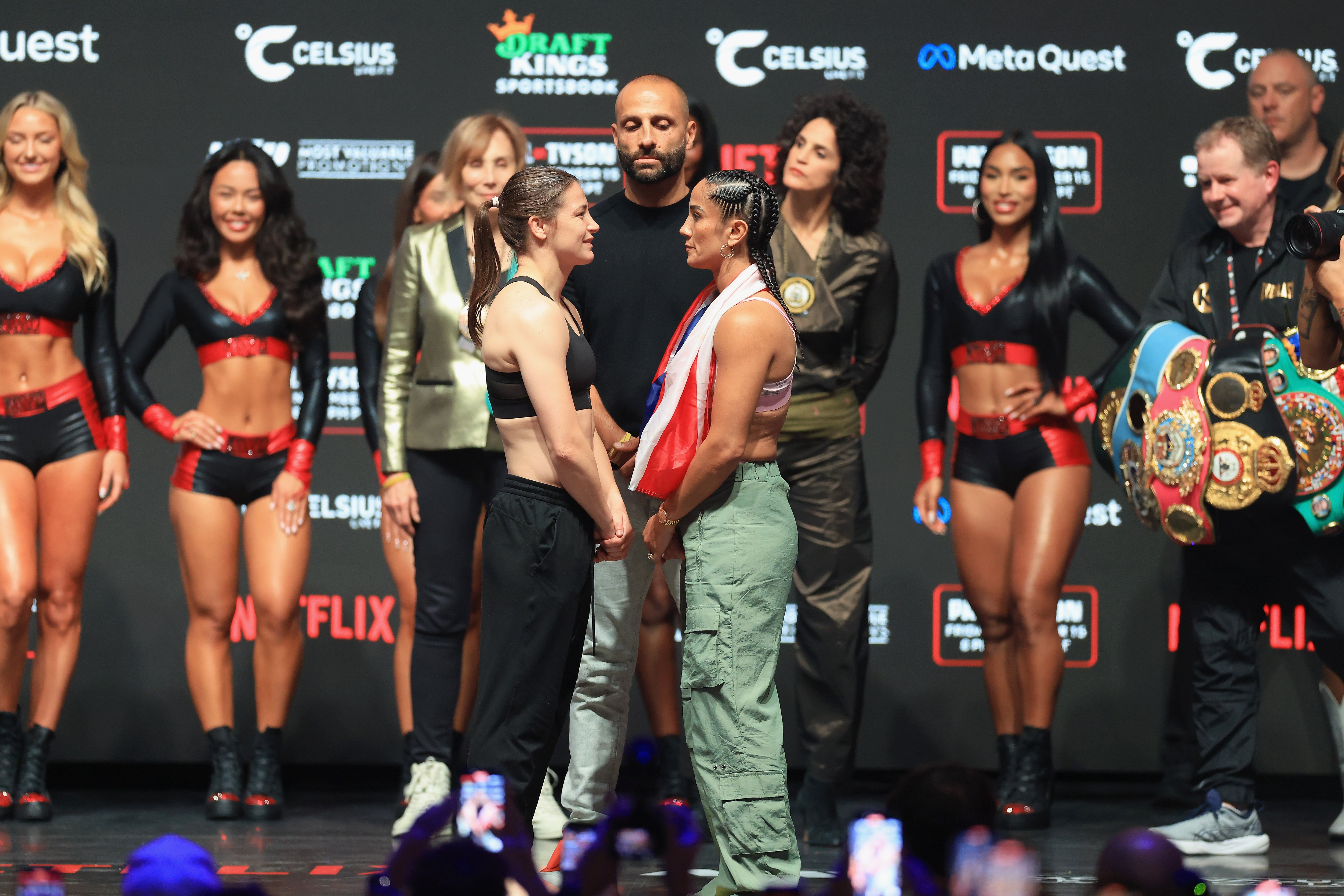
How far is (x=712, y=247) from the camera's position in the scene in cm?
310

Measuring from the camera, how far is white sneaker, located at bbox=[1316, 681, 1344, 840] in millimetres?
4098

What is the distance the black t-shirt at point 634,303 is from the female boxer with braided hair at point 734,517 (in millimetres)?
478

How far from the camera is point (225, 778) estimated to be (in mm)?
4504

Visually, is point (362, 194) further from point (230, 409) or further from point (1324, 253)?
point (1324, 253)

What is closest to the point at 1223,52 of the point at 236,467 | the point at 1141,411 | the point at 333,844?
the point at 1141,411

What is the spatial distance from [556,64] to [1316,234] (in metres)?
3.15

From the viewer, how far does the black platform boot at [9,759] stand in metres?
4.40

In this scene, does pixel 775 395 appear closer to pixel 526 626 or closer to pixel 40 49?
pixel 526 626

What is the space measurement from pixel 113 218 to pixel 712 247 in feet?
10.4

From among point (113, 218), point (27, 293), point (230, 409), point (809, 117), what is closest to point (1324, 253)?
point (809, 117)

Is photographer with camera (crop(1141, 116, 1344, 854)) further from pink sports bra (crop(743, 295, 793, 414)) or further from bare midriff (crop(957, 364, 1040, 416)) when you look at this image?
pink sports bra (crop(743, 295, 793, 414))

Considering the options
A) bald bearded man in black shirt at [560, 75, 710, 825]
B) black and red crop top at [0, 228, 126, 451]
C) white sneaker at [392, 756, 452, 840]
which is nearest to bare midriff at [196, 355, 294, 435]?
black and red crop top at [0, 228, 126, 451]

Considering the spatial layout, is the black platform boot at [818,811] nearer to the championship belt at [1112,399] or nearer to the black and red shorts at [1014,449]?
the black and red shorts at [1014,449]

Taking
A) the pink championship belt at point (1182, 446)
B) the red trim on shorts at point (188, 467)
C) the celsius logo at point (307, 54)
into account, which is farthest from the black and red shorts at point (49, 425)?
the pink championship belt at point (1182, 446)
